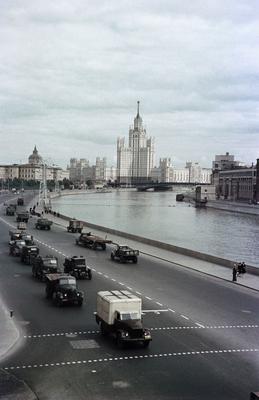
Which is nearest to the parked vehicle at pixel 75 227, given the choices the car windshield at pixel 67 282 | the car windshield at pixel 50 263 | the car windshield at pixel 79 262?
the car windshield at pixel 79 262

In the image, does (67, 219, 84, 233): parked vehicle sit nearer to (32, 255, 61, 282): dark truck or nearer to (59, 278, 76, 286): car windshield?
(32, 255, 61, 282): dark truck

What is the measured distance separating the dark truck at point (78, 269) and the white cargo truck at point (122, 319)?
1381cm

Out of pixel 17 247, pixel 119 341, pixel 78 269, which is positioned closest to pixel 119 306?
pixel 119 341

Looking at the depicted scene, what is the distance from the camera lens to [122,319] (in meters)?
22.8

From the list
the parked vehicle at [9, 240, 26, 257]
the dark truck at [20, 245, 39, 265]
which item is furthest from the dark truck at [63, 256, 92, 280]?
the parked vehicle at [9, 240, 26, 257]

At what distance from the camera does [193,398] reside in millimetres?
17031

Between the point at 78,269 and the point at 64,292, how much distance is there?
28.8ft

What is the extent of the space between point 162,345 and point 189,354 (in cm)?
146

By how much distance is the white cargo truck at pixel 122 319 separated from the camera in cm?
2216

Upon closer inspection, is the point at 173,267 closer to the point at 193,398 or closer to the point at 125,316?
the point at 125,316

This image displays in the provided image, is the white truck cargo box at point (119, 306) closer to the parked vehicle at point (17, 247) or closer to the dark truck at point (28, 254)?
the dark truck at point (28, 254)

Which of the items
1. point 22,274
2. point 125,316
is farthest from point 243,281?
point 125,316

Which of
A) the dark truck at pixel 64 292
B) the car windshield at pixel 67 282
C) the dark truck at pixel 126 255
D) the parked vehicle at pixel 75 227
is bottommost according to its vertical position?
the parked vehicle at pixel 75 227

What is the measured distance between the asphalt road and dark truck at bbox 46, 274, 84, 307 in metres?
0.57
